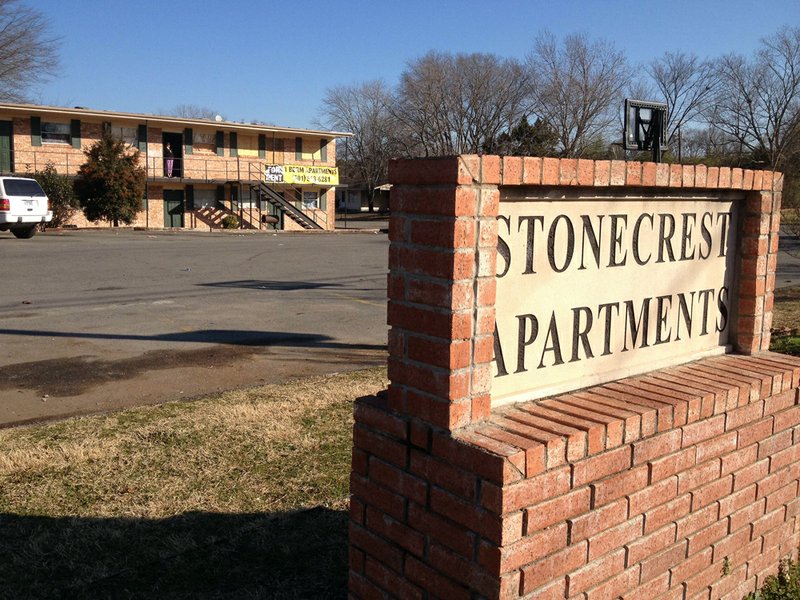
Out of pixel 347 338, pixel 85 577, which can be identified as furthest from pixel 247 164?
pixel 85 577

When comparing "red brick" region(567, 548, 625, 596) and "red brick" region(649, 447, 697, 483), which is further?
"red brick" region(649, 447, 697, 483)

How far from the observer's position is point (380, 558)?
8.72ft

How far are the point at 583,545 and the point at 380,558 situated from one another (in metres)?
0.68

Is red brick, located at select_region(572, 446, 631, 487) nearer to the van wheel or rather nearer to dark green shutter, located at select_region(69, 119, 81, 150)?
the van wheel

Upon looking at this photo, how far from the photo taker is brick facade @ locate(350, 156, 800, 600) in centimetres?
230

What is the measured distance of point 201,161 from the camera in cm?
3753

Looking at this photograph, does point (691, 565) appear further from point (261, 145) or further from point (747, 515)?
point (261, 145)

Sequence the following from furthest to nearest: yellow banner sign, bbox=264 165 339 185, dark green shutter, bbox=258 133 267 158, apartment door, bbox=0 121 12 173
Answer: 1. dark green shutter, bbox=258 133 267 158
2. yellow banner sign, bbox=264 165 339 185
3. apartment door, bbox=0 121 12 173

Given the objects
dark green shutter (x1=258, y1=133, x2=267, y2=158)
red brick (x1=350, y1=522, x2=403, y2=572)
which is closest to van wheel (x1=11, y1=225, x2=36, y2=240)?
dark green shutter (x1=258, y1=133, x2=267, y2=158)

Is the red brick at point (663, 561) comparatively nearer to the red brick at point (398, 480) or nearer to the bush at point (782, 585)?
the bush at point (782, 585)

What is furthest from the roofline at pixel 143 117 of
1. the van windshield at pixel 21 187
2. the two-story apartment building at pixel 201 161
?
the van windshield at pixel 21 187

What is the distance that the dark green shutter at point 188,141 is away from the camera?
122 feet

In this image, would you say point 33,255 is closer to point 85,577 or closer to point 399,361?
point 85,577

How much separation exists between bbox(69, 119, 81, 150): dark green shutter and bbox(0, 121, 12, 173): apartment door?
8.07 feet
